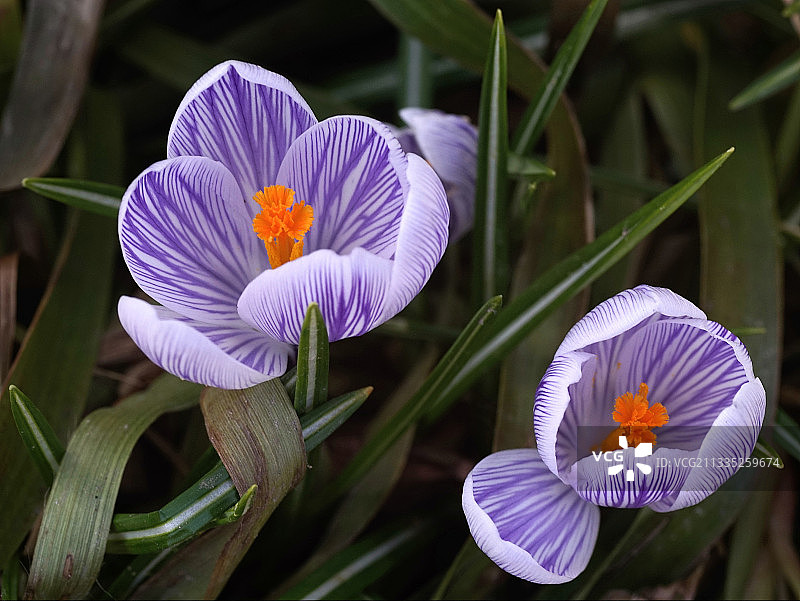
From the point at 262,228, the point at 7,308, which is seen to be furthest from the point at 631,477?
the point at 7,308

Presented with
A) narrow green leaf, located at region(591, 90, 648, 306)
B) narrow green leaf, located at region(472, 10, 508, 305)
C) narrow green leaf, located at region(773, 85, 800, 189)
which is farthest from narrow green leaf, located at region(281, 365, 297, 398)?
narrow green leaf, located at region(773, 85, 800, 189)

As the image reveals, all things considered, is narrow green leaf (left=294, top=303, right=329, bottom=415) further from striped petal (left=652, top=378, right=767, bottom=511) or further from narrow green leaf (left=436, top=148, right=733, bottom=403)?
striped petal (left=652, top=378, right=767, bottom=511)

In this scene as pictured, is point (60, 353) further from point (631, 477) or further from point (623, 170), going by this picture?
point (623, 170)

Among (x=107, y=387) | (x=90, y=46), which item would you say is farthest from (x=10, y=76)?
(x=107, y=387)

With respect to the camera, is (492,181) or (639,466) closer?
(639,466)

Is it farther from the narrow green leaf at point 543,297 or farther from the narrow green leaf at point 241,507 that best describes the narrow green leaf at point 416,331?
the narrow green leaf at point 241,507
